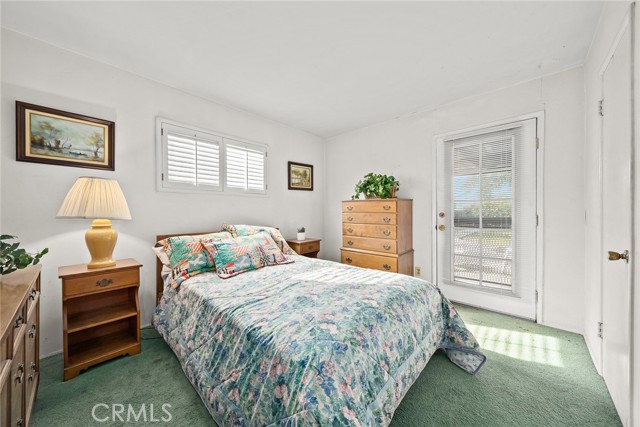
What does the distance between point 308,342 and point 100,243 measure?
1832mm

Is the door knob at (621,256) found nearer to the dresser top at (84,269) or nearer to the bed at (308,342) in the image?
the bed at (308,342)

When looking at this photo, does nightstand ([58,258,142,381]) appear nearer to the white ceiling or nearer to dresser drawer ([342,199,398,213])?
the white ceiling

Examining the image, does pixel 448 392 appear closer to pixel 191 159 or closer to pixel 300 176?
pixel 191 159

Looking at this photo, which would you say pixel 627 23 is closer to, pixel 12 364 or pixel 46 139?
pixel 12 364

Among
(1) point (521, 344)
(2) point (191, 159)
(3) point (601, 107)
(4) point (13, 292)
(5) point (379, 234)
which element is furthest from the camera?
(5) point (379, 234)

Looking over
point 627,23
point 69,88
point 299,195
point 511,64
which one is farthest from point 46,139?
point 511,64

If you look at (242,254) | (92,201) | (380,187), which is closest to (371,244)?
(380,187)

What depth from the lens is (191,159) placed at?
281cm

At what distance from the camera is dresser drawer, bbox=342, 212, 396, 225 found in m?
3.15

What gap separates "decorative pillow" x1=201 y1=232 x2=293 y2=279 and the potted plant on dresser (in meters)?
1.19

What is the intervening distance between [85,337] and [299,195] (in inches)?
112

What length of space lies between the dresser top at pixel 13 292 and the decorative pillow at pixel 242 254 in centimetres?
107

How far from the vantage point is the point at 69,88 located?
208cm

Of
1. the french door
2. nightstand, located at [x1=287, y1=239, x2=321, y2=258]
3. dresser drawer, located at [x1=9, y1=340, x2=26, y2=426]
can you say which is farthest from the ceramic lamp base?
the french door
